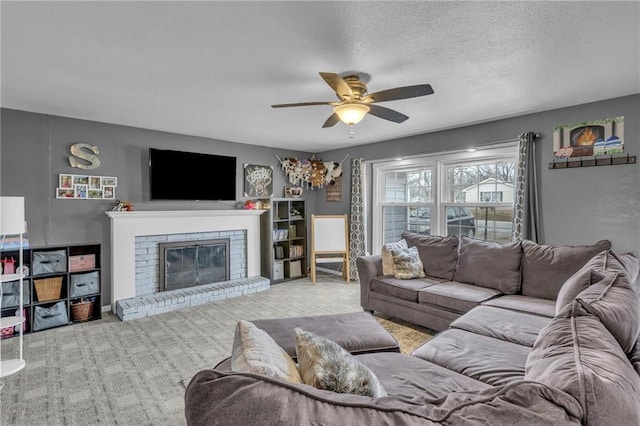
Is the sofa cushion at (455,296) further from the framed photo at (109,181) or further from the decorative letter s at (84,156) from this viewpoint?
the decorative letter s at (84,156)

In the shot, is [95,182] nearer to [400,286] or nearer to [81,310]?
[81,310]

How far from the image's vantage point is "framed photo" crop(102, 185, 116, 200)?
13.7 feet

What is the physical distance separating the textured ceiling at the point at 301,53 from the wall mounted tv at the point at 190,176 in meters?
0.99

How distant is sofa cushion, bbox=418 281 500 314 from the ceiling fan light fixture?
1.92 metres

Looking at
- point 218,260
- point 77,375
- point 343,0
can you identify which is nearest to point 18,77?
point 77,375

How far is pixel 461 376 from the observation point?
1.72 metres

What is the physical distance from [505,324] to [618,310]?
1.05m

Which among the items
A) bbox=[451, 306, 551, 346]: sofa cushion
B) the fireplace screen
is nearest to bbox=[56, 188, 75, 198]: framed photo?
the fireplace screen

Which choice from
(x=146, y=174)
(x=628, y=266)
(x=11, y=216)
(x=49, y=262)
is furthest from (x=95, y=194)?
(x=628, y=266)

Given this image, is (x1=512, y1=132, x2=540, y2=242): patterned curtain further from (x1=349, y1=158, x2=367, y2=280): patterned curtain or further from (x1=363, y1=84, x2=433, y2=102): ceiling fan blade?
(x1=349, y1=158, x2=367, y2=280): patterned curtain

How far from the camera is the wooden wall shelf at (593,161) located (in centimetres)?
320

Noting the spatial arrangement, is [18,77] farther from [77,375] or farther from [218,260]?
[218,260]

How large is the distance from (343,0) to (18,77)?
9.01 feet

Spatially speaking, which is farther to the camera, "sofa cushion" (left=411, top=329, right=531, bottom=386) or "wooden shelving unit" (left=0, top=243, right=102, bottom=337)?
"wooden shelving unit" (left=0, top=243, right=102, bottom=337)
